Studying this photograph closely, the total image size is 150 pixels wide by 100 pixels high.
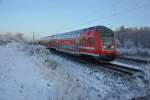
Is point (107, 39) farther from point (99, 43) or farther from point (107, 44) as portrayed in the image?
point (99, 43)

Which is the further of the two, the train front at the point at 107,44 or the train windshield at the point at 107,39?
the train windshield at the point at 107,39

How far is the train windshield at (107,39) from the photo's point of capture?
17375 mm

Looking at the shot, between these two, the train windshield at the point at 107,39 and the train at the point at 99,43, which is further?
the train windshield at the point at 107,39

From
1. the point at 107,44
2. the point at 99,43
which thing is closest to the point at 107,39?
the point at 107,44

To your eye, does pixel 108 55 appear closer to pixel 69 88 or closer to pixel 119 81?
pixel 119 81

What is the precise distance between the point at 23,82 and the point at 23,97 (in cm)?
258

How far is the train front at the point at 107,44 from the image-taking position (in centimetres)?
1709

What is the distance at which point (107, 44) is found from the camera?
1752 centimetres

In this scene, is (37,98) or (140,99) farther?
(37,98)

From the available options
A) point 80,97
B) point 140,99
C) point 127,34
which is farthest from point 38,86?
point 127,34

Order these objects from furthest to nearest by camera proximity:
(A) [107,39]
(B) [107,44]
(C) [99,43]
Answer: (A) [107,39], (B) [107,44], (C) [99,43]

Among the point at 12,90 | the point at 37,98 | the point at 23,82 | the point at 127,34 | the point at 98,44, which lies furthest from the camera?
the point at 127,34

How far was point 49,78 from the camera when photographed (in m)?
11.8

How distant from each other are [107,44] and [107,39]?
0.47 m
